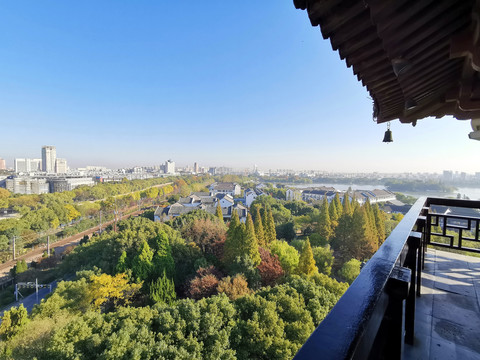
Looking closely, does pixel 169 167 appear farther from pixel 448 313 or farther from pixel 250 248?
pixel 448 313

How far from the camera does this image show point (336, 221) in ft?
47.4

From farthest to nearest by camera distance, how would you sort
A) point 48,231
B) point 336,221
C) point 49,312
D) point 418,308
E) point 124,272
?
point 48,231 → point 336,221 → point 124,272 → point 49,312 → point 418,308

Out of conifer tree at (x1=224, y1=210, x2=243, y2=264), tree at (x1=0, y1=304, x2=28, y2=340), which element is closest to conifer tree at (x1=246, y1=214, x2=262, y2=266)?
conifer tree at (x1=224, y1=210, x2=243, y2=264)

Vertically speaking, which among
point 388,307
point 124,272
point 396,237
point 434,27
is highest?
point 434,27

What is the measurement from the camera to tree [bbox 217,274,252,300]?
24.4 ft

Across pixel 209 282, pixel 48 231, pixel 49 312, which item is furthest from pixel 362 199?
pixel 48 231

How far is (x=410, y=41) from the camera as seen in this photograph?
2.60 feet

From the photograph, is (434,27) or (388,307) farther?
(434,27)

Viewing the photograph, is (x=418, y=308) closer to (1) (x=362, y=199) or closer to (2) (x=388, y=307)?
(2) (x=388, y=307)

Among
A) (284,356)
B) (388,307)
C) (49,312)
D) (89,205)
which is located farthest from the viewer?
(89,205)

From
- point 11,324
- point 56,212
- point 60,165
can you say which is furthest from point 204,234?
point 60,165

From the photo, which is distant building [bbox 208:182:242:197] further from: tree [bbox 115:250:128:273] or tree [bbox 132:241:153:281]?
tree [bbox 132:241:153:281]

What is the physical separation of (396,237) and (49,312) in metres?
9.76

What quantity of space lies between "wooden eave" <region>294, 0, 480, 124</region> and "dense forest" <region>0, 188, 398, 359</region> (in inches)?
223
